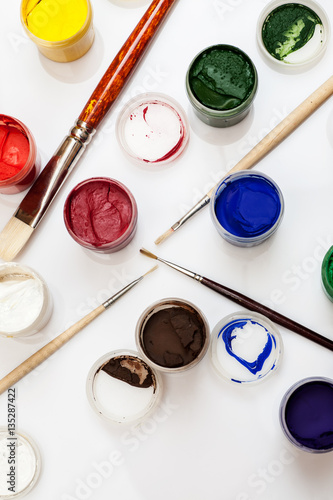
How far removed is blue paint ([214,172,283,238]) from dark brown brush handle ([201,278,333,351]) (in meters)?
0.17

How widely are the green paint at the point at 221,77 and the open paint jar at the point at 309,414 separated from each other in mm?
842

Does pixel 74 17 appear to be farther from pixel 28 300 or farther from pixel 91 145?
pixel 28 300

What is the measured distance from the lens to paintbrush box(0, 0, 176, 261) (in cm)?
215

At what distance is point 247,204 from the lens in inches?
81.1

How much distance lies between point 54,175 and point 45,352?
0.54 meters

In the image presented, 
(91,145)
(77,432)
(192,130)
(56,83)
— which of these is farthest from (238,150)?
(77,432)

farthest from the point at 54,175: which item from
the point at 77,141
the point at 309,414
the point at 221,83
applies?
the point at 309,414

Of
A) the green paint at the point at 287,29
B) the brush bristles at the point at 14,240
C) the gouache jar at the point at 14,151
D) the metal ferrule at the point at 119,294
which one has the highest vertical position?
the green paint at the point at 287,29

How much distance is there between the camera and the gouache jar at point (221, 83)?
2059mm

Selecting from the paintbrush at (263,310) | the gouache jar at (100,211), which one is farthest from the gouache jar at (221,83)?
the paintbrush at (263,310)

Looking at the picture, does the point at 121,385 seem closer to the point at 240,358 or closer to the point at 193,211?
the point at 240,358

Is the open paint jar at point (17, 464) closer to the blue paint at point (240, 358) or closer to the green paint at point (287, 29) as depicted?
the blue paint at point (240, 358)

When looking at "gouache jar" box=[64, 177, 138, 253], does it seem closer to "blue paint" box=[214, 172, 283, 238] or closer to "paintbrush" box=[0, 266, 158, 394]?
"paintbrush" box=[0, 266, 158, 394]

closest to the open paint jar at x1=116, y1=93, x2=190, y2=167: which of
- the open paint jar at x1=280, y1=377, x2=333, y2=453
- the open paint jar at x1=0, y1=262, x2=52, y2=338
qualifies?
the open paint jar at x1=0, y1=262, x2=52, y2=338
